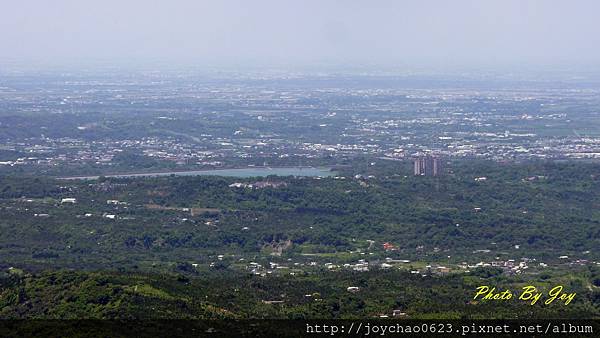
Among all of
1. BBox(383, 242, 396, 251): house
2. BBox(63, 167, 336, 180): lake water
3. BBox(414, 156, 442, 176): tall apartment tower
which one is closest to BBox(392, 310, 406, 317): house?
BBox(383, 242, 396, 251): house

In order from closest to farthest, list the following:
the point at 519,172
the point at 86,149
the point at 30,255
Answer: the point at 30,255 < the point at 519,172 < the point at 86,149

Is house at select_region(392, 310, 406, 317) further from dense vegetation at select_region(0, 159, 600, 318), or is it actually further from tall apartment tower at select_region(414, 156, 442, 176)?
tall apartment tower at select_region(414, 156, 442, 176)

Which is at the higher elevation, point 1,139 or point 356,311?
point 356,311

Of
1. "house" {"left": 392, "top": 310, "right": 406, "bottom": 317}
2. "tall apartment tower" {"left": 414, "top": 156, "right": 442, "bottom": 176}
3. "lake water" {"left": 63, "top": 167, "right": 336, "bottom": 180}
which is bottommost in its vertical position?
"lake water" {"left": 63, "top": 167, "right": 336, "bottom": 180}

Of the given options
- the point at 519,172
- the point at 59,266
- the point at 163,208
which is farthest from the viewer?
the point at 519,172

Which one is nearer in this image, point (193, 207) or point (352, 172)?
point (193, 207)

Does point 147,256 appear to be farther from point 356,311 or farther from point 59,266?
point 356,311

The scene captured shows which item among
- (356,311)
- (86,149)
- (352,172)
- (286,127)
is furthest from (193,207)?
(286,127)

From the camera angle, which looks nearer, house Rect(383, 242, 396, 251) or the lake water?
house Rect(383, 242, 396, 251)

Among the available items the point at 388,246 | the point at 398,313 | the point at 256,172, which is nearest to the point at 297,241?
the point at 388,246
